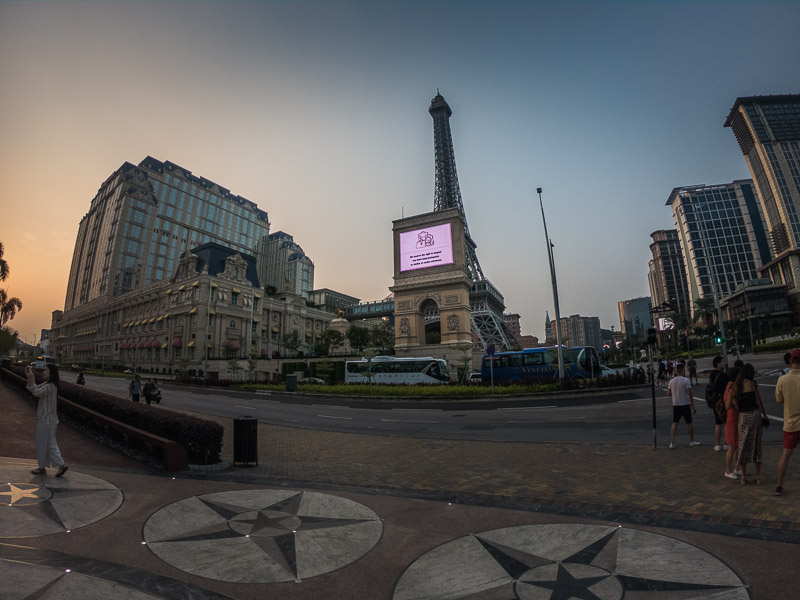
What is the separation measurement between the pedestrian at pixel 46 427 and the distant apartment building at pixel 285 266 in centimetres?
13298

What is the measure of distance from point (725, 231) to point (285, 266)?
155 m

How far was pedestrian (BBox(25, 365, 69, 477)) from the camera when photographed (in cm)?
667

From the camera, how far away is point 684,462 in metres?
7.77

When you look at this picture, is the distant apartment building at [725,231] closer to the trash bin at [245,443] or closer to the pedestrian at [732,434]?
the pedestrian at [732,434]

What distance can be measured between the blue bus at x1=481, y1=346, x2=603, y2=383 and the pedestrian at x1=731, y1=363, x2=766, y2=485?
22428 mm

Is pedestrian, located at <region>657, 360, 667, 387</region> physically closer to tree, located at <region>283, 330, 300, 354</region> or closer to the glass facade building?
tree, located at <region>283, 330, 300, 354</region>

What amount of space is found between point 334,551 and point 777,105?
555 feet

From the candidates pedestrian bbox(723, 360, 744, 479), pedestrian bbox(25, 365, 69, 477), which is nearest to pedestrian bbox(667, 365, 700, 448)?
pedestrian bbox(723, 360, 744, 479)

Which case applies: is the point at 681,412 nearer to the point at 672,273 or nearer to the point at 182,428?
the point at 182,428

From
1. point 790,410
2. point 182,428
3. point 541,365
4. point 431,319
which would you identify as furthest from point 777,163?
point 182,428

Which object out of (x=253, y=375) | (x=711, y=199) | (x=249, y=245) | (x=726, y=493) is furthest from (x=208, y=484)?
(x=711, y=199)

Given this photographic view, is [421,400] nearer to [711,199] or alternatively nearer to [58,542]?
[58,542]

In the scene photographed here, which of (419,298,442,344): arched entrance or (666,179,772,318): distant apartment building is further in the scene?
(666,179,772,318): distant apartment building

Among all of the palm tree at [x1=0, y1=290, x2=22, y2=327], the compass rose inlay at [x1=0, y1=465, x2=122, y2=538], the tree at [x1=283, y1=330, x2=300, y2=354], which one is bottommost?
the compass rose inlay at [x1=0, y1=465, x2=122, y2=538]
